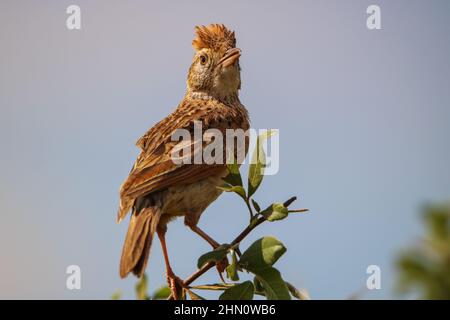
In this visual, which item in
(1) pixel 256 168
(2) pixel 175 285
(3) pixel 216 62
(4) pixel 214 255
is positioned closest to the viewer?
(4) pixel 214 255

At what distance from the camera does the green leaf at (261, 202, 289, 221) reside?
3070 millimetres

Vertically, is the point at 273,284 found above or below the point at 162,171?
below

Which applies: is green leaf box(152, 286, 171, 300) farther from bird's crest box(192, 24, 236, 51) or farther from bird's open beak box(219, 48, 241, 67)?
bird's crest box(192, 24, 236, 51)

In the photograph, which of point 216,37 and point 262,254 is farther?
point 216,37

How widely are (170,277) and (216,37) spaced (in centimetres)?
291

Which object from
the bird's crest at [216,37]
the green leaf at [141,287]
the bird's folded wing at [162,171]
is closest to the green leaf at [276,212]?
the green leaf at [141,287]

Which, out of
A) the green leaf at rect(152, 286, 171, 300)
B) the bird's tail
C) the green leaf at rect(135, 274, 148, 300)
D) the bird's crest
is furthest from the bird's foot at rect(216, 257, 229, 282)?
the bird's crest

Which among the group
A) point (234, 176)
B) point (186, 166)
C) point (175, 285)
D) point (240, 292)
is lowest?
point (175, 285)

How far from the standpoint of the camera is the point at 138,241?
13.5 feet

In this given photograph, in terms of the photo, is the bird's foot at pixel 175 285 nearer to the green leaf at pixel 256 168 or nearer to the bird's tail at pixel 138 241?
the bird's tail at pixel 138 241

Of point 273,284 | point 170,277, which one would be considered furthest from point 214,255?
point 170,277

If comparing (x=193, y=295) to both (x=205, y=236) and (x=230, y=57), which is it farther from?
(x=230, y=57)
